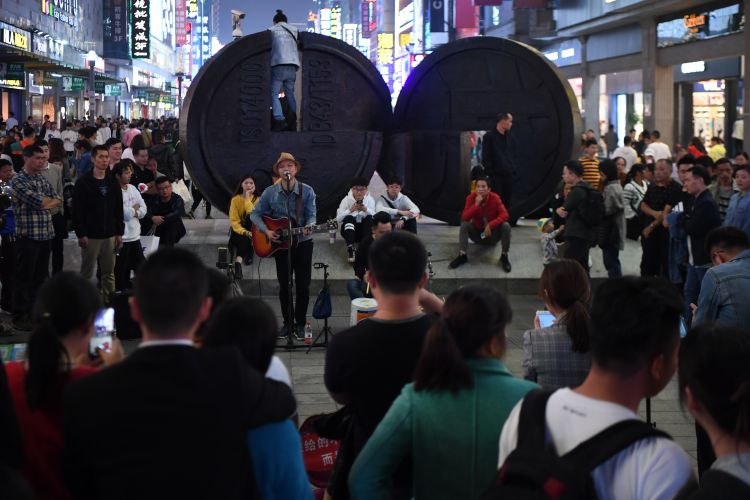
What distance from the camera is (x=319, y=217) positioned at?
1316 cm

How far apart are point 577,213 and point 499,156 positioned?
7.46 feet

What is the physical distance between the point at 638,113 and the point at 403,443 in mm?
35287

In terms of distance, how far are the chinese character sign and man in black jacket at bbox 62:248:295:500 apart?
2538 inches

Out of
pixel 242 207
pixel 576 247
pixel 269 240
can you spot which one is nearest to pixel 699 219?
pixel 576 247

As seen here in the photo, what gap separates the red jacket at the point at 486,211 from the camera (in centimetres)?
1249

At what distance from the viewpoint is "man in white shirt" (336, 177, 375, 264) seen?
11.7 metres

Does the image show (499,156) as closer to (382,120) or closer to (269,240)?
(382,120)

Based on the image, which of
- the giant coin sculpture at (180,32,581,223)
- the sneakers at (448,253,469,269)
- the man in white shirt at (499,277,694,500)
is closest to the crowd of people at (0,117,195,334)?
the giant coin sculpture at (180,32,581,223)

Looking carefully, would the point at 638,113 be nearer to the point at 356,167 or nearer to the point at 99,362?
the point at 356,167

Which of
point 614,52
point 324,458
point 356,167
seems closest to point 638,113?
point 614,52

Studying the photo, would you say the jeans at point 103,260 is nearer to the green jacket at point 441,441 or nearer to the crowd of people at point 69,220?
the crowd of people at point 69,220

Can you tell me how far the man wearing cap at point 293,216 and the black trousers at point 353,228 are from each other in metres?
1.78

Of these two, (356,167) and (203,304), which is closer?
(203,304)

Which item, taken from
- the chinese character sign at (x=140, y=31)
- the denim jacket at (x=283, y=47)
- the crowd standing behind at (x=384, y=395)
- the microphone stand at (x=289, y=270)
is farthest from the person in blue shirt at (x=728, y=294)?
the chinese character sign at (x=140, y=31)
